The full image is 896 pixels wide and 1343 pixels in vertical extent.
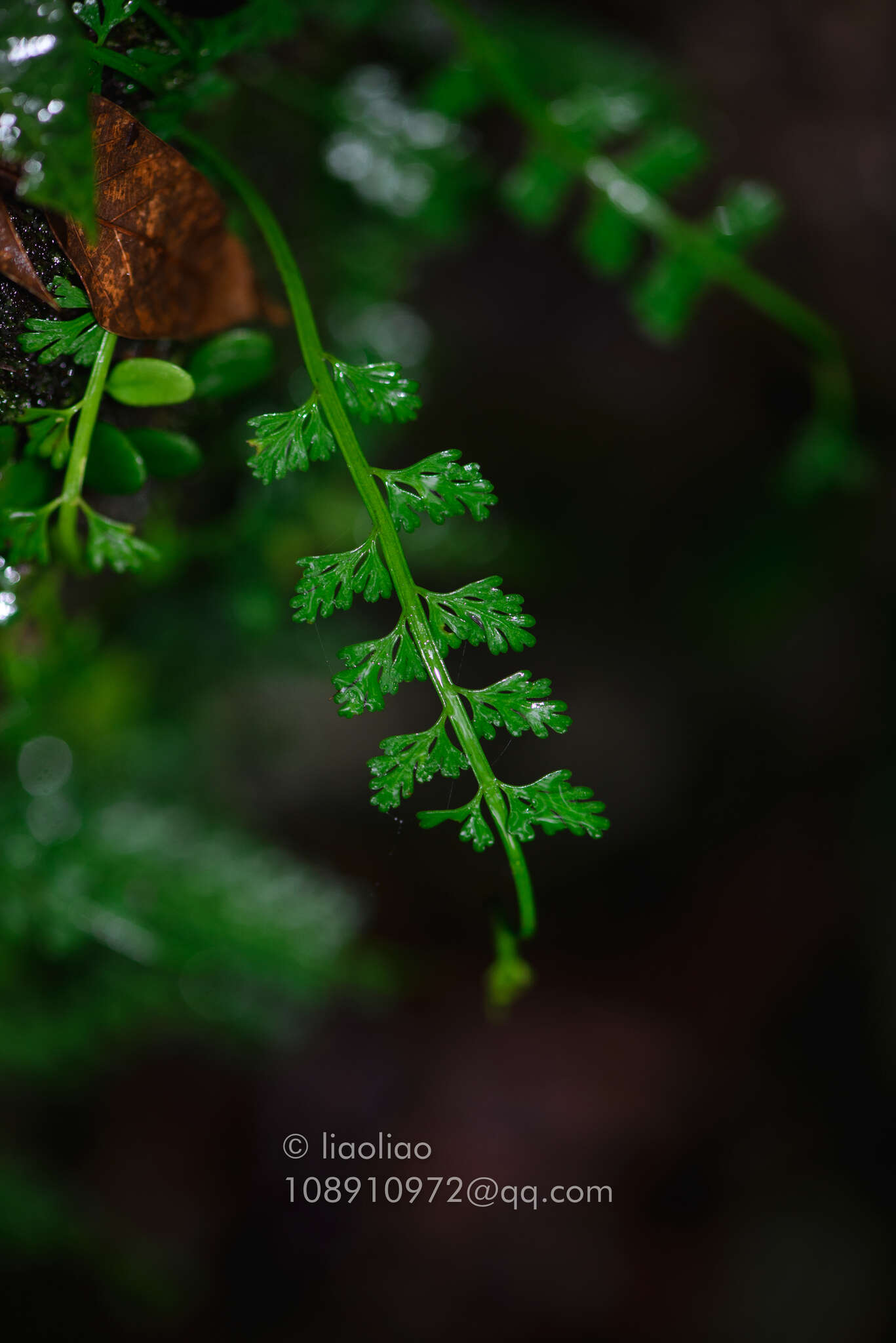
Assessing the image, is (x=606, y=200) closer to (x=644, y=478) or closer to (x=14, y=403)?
(x=14, y=403)

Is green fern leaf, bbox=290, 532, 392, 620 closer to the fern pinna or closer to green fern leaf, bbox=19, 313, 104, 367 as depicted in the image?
the fern pinna

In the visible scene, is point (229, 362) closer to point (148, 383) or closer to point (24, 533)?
point (148, 383)

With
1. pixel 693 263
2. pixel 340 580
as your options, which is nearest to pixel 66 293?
pixel 340 580

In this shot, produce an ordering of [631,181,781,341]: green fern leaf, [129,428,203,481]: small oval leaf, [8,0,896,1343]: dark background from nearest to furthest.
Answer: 1. [129,428,203,481]: small oval leaf
2. [631,181,781,341]: green fern leaf
3. [8,0,896,1343]: dark background

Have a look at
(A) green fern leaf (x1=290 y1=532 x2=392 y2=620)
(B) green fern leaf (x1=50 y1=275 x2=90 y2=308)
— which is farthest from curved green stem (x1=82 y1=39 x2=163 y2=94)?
(A) green fern leaf (x1=290 y1=532 x2=392 y2=620)

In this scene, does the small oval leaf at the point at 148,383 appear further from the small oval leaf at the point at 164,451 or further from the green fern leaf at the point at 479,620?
the green fern leaf at the point at 479,620

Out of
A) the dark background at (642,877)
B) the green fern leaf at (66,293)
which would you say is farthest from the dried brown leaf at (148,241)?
the dark background at (642,877)
